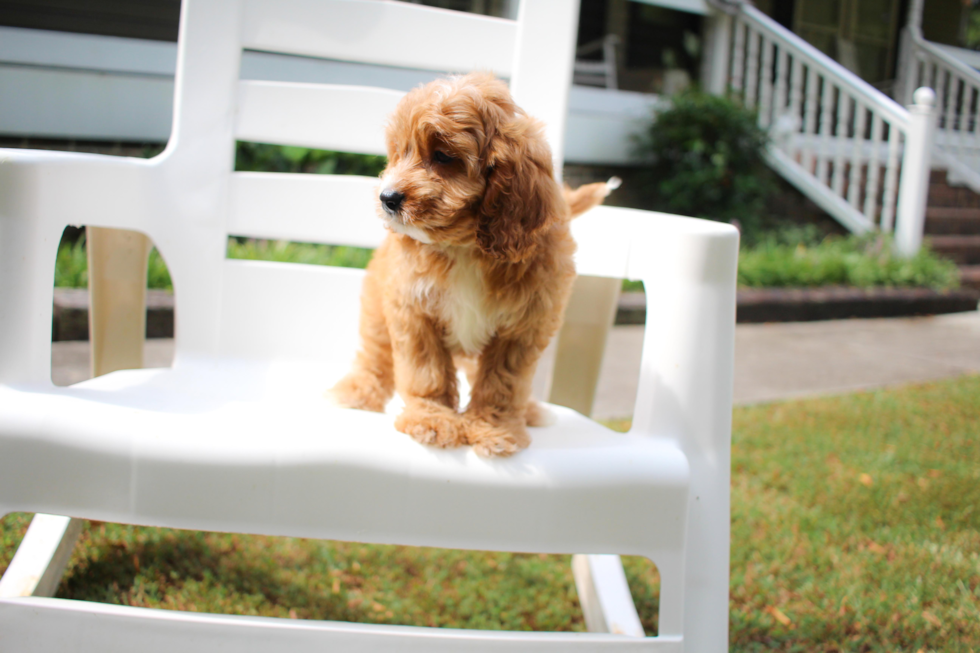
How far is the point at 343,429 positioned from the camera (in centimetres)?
128

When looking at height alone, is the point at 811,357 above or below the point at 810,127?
below

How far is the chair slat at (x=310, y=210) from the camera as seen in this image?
2143mm

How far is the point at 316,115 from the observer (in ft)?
7.22

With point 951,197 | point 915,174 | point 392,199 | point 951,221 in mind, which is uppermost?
point 915,174

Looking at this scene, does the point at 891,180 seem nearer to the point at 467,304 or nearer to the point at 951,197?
the point at 951,197

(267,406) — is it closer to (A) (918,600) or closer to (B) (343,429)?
(B) (343,429)

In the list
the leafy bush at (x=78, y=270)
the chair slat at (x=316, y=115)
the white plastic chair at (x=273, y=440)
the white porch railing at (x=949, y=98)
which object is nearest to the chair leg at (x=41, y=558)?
the white plastic chair at (x=273, y=440)

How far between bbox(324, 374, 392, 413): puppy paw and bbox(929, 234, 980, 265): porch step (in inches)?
304

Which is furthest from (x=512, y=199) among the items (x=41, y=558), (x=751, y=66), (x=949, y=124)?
(x=949, y=124)

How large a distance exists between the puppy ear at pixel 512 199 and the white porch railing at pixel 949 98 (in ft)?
30.0

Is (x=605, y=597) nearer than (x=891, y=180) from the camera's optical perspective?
Yes

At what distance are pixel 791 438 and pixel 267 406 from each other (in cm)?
256

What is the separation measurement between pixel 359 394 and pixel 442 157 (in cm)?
61

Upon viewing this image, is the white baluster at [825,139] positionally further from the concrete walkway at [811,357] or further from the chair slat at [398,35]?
the chair slat at [398,35]
